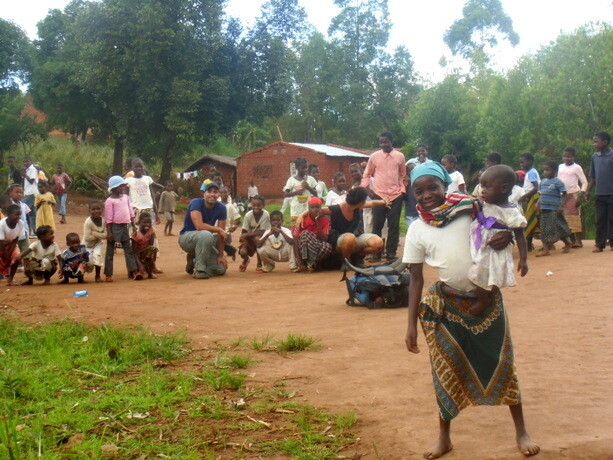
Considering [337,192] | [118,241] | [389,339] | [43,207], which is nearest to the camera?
[389,339]

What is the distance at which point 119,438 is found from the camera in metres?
4.04

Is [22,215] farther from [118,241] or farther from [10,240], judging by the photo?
[118,241]

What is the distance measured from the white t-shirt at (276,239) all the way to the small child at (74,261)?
2.61 meters

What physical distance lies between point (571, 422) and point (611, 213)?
811 centimetres

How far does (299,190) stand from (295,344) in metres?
6.75

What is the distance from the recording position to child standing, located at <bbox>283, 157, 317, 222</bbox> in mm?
12359

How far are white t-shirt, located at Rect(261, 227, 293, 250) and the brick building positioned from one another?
29.6m

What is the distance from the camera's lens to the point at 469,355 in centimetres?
366

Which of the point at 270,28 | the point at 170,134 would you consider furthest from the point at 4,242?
the point at 270,28

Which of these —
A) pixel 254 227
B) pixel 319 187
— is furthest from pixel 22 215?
pixel 319 187

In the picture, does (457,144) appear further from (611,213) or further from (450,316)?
(450,316)

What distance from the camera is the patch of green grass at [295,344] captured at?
5738 mm

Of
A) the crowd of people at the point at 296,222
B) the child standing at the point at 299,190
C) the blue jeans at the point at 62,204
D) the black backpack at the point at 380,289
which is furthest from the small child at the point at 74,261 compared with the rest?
the blue jeans at the point at 62,204

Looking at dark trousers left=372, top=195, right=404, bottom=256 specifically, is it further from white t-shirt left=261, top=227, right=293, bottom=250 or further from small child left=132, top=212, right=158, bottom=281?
small child left=132, top=212, right=158, bottom=281
